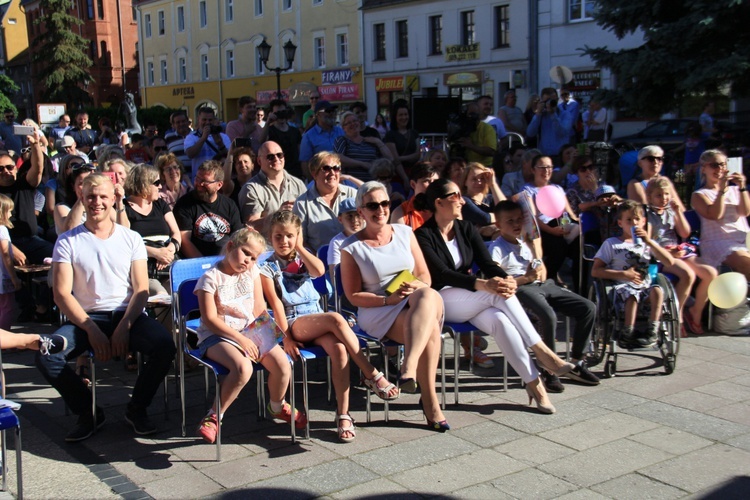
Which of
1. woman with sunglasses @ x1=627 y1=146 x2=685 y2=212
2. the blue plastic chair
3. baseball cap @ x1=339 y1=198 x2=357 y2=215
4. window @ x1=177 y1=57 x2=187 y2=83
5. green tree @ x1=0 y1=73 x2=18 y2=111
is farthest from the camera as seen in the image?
window @ x1=177 y1=57 x2=187 y2=83

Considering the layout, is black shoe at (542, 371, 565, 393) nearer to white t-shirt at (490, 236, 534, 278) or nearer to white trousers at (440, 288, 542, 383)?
white trousers at (440, 288, 542, 383)

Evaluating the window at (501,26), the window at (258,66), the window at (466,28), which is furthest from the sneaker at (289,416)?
the window at (258,66)

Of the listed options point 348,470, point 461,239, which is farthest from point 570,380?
point 348,470

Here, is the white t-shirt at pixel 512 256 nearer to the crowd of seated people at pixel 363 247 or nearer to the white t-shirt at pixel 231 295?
the crowd of seated people at pixel 363 247

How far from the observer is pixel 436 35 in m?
35.0

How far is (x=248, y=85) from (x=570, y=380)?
42.4 meters

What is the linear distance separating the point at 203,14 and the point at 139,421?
158 feet

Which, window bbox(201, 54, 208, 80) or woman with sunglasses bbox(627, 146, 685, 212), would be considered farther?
window bbox(201, 54, 208, 80)

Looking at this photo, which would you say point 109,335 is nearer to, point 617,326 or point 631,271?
point 617,326

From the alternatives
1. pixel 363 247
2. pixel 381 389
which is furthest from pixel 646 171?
pixel 381 389

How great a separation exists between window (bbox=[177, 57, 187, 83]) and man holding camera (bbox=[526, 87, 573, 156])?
143 ft

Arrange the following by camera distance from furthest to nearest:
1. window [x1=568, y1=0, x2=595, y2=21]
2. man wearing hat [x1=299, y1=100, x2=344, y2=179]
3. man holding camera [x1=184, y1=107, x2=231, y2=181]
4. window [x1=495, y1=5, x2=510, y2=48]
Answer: window [x1=495, y1=5, x2=510, y2=48], window [x1=568, y1=0, x2=595, y2=21], man holding camera [x1=184, y1=107, x2=231, y2=181], man wearing hat [x1=299, y1=100, x2=344, y2=179]

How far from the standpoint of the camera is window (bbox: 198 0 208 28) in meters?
49.5

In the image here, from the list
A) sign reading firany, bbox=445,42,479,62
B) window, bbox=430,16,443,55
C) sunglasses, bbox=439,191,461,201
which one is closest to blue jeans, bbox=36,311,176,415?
sunglasses, bbox=439,191,461,201
